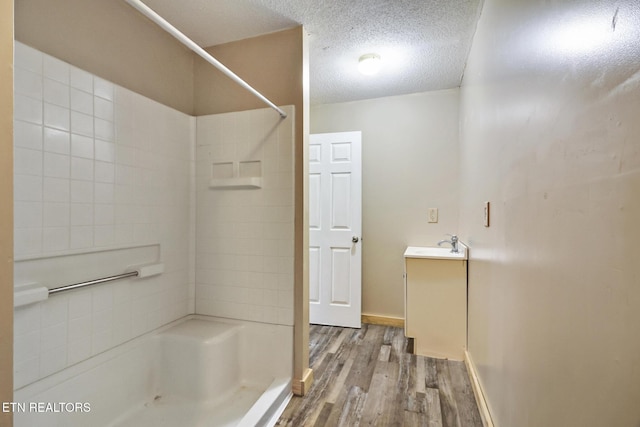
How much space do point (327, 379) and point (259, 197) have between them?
129 cm

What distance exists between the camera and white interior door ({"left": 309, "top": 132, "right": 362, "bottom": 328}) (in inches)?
107

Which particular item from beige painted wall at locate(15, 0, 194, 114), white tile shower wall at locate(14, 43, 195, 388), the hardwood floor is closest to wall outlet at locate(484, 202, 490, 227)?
the hardwood floor

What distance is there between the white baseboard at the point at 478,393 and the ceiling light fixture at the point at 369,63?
7.18ft

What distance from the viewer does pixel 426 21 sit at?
1.73m

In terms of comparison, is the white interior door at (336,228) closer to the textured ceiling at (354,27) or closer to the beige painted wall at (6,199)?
the textured ceiling at (354,27)

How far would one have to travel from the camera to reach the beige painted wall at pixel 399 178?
106 inches

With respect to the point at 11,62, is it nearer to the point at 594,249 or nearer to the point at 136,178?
the point at 136,178

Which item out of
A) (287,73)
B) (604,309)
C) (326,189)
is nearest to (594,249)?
(604,309)

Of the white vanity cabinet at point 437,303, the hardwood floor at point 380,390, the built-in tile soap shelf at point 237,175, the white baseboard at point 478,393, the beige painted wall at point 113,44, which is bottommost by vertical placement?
the hardwood floor at point 380,390

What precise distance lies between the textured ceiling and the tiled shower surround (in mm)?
544

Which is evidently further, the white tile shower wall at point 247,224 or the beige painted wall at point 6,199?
the white tile shower wall at point 247,224

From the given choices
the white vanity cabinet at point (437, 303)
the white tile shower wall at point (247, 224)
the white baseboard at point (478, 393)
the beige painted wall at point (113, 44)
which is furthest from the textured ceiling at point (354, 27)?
the white baseboard at point (478, 393)

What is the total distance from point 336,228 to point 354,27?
167 cm

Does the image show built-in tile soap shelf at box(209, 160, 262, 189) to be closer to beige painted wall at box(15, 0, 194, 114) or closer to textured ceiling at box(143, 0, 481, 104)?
beige painted wall at box(15, 0, 194, 114)
